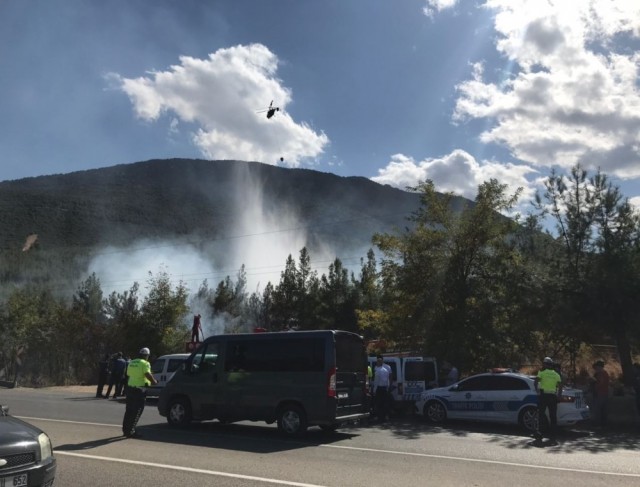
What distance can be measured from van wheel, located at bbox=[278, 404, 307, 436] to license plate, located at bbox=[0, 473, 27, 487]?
6182 mm

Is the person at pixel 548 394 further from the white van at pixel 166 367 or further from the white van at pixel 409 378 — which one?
the white van at pixel 166 367

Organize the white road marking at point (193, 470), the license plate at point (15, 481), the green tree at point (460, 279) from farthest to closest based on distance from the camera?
the green tree at point (460, 279) → the white road marking at point (193, 470) → the license plate at point (15, 481)

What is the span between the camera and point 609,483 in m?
7.46

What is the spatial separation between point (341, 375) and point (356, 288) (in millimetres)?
43907

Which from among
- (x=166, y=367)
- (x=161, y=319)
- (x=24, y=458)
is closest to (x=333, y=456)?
(x=24, y=458)

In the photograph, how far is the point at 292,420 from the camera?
36.0ft

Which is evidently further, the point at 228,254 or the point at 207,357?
the point at 228,254

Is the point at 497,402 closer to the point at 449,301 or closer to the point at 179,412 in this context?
the point at 449,301

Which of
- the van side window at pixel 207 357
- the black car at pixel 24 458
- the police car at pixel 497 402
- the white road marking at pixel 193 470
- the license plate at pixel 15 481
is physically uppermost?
the van side window at pixel 207 357

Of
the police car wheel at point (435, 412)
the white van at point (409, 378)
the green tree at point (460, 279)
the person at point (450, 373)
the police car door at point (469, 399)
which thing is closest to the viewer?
the police car door at point (469, 399)

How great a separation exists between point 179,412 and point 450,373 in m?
8.72

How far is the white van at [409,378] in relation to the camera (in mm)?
15945

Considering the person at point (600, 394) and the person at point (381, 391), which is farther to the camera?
the person at point (381, 391)

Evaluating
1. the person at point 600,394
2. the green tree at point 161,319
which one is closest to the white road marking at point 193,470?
the person at point 600,394
